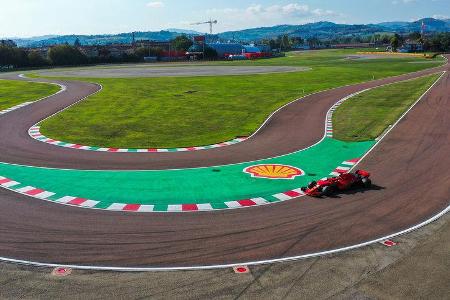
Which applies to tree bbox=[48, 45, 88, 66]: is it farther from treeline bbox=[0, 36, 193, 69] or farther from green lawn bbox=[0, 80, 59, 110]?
green lawn bbox=[0, 80, 59, 110]

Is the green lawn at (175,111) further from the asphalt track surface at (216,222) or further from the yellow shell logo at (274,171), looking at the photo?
the yellow shell logo at (274,171)

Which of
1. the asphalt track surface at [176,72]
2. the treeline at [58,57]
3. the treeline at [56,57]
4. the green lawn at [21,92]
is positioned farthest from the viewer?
the treeline at [58,57]

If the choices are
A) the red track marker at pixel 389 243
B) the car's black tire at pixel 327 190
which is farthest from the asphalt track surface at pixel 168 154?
the red track marker at pixel 389 243

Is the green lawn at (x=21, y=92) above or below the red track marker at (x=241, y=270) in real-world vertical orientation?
above

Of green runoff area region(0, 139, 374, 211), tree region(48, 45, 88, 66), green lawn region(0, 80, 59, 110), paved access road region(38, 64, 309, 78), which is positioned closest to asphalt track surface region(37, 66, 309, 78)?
paved access road region(38, 64, 309, 78)

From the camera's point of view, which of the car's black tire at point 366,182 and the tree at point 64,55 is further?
the tree at point 64,55

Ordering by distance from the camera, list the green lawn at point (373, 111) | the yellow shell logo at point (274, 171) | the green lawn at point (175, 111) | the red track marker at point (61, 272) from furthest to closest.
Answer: the green lawn at point (373, 111) < the green lawn at point (175, 111) < the yellow shell logo at point (274, 171) < the red track marker at point (61, 272)

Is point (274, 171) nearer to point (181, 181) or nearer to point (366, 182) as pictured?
point (366, 182)
